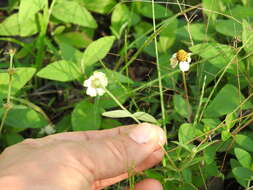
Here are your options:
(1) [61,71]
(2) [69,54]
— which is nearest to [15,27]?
(2) [69,54]

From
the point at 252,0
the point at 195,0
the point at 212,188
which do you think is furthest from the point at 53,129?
the point at 252,0

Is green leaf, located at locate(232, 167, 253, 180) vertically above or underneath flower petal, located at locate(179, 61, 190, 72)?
underneath

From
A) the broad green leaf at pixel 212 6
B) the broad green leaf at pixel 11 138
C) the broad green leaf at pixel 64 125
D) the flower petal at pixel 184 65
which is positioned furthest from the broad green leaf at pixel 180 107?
the broad green leaf at pixel 11 138

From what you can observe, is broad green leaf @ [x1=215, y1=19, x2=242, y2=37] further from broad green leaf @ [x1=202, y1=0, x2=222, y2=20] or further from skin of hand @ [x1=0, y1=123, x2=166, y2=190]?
skin of hand @ [x1=0, y1=123, x2=166, y2=190]

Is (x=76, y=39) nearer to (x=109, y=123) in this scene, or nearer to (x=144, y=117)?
(x=109, y=123)

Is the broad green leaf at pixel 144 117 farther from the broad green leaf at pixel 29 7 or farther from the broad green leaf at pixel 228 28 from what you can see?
the broad green leaf at pixel 29 7

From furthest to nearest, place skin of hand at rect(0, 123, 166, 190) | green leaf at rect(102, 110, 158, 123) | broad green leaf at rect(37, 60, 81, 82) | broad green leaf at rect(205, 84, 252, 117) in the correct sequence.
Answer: broad green leaf at rect(37, 60, 81, 82) < broad green leaf at rect(205, 84, 252, 117) < green leaf at rect(102, 110, 158, 123) < skin of hand at rect(0, 123, 166, 190)

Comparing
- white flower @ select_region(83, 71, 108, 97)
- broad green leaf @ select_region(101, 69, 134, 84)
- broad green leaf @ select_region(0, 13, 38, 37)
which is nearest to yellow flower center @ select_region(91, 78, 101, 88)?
white flower @ select_region(83, 71, 108, 97)
